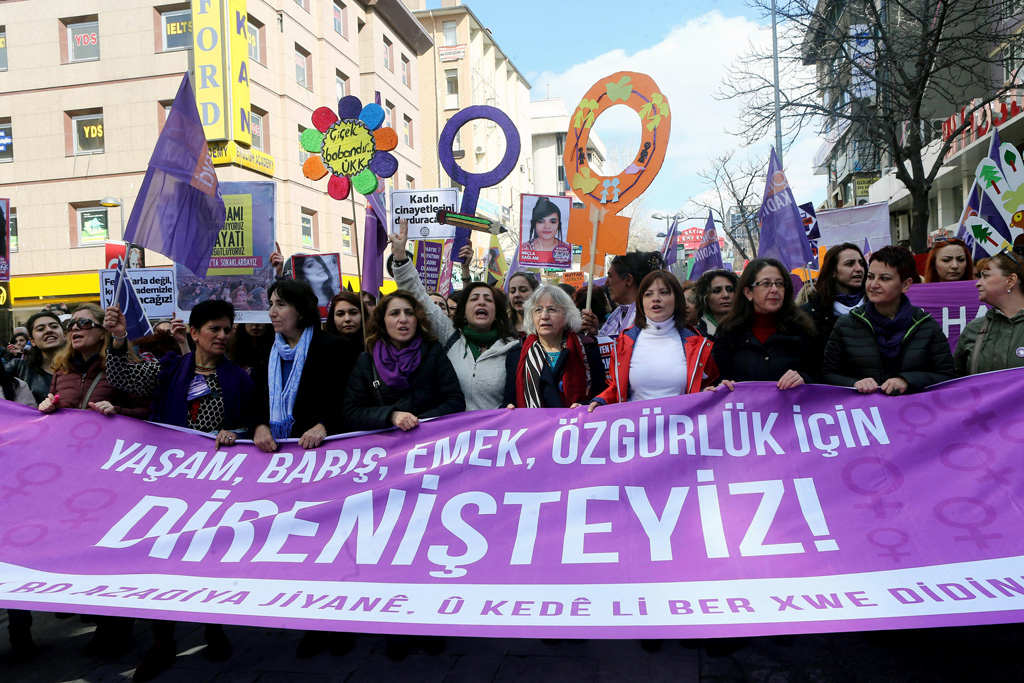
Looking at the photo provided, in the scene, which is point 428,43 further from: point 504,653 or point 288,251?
point 504,653

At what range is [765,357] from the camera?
4.09m

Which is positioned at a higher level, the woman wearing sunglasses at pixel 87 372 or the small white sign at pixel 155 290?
the small white sign at pixel 155 290

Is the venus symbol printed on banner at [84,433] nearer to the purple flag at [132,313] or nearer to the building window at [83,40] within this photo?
the purple flag at [132,313]

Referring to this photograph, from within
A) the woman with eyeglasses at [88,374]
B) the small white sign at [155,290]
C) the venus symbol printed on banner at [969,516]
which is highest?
the small white sign at [155,290]

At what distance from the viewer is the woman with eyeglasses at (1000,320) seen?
4000 mm

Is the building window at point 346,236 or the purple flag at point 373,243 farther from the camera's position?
the building window at point 346,236

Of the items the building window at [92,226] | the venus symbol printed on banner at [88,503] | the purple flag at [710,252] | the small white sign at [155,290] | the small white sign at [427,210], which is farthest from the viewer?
the building window at [92,226]

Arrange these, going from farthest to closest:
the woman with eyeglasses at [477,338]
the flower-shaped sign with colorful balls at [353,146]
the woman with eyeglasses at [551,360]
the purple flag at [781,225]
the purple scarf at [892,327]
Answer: the purple flag at [781,225] < the flower-shaped sign with colorful balls at [353,146] < the woman with eyeglasses at [477,338] < the woman with eyeglasses at [551,360] < the purple scarf at [892,327]

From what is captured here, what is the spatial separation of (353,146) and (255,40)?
20.9 metres

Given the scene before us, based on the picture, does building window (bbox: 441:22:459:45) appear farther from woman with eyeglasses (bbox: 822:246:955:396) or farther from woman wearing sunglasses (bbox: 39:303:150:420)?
woman with eyeglasses (bbox: 822:246:955:396)

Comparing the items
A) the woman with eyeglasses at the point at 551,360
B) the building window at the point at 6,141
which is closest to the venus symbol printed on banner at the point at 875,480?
the woman with eyeglasses at the point at 551,360

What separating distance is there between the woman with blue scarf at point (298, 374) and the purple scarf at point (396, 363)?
1.19 feet

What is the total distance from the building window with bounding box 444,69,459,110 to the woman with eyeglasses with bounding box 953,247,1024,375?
48972 mm

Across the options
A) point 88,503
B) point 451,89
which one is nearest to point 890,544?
point 88,503
